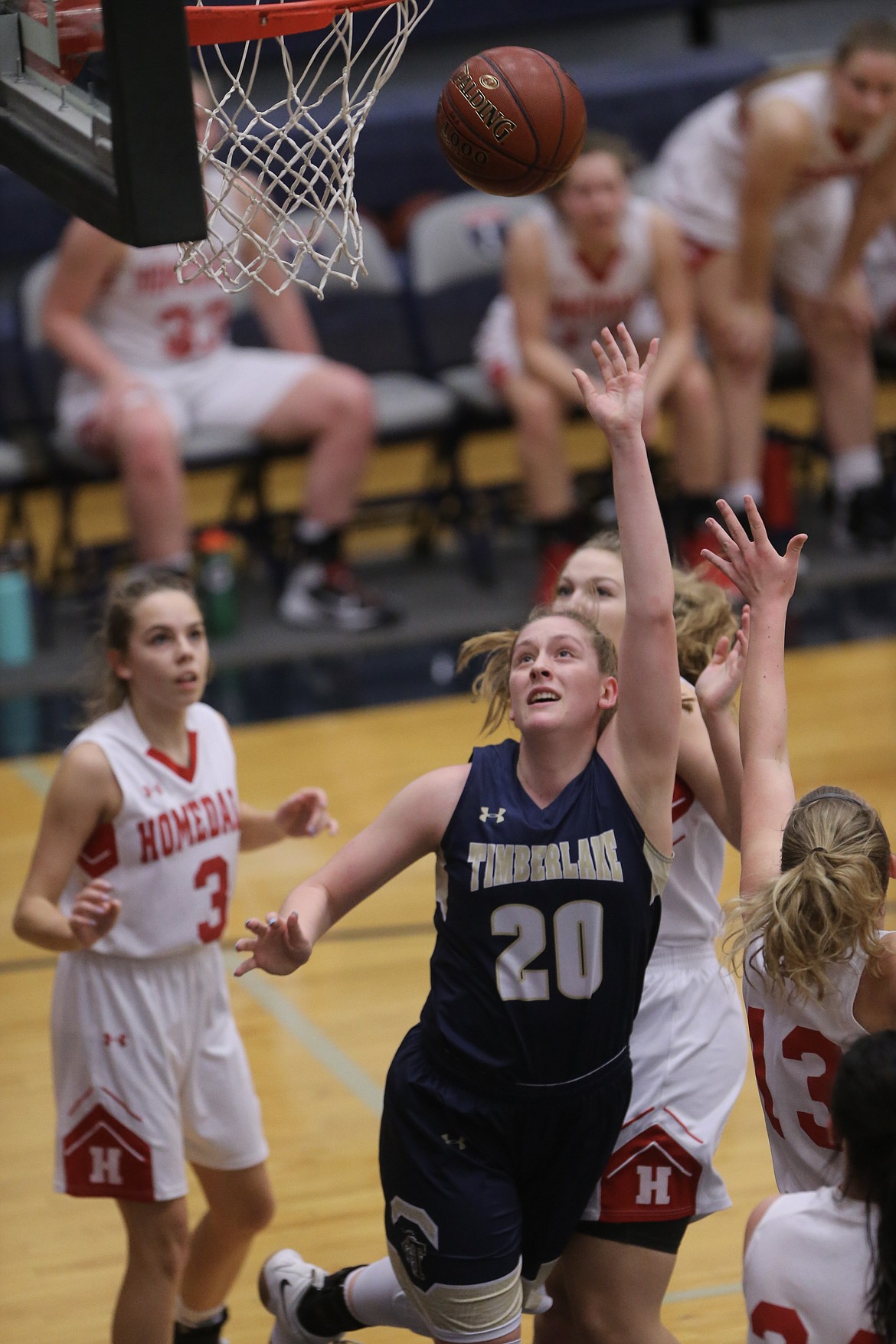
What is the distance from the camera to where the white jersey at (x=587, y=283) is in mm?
8273

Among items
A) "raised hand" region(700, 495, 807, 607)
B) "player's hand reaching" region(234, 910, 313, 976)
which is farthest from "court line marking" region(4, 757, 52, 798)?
"raised hand" region(700, 495, 807, 607)

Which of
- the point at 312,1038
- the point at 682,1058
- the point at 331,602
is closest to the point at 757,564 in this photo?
the point at 682,1058

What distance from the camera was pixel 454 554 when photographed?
9.66 m

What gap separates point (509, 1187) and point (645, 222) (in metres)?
6.06

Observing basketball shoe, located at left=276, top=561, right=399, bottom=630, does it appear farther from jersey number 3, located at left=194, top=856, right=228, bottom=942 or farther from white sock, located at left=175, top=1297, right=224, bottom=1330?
white sock, located at left=175, top=1297, right=224, bottom=1330

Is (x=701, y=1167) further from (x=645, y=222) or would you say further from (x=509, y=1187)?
(x=645, y=222)

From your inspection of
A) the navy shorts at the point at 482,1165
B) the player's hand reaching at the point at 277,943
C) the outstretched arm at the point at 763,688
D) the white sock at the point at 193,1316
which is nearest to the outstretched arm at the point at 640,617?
the outstretched arm at the point at 763,688

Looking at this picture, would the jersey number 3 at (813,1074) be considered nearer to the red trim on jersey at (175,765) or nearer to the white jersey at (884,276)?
the red trim on jersey at (175,765)

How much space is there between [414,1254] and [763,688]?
3.65 ft

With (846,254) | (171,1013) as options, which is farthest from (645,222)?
(171,1013)

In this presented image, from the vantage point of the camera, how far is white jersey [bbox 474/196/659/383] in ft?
27.1

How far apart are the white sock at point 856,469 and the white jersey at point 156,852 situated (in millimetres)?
5846

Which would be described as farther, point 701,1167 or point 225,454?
point 225,454

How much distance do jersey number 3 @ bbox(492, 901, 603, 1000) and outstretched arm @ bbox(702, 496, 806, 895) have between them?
0.97 ft
